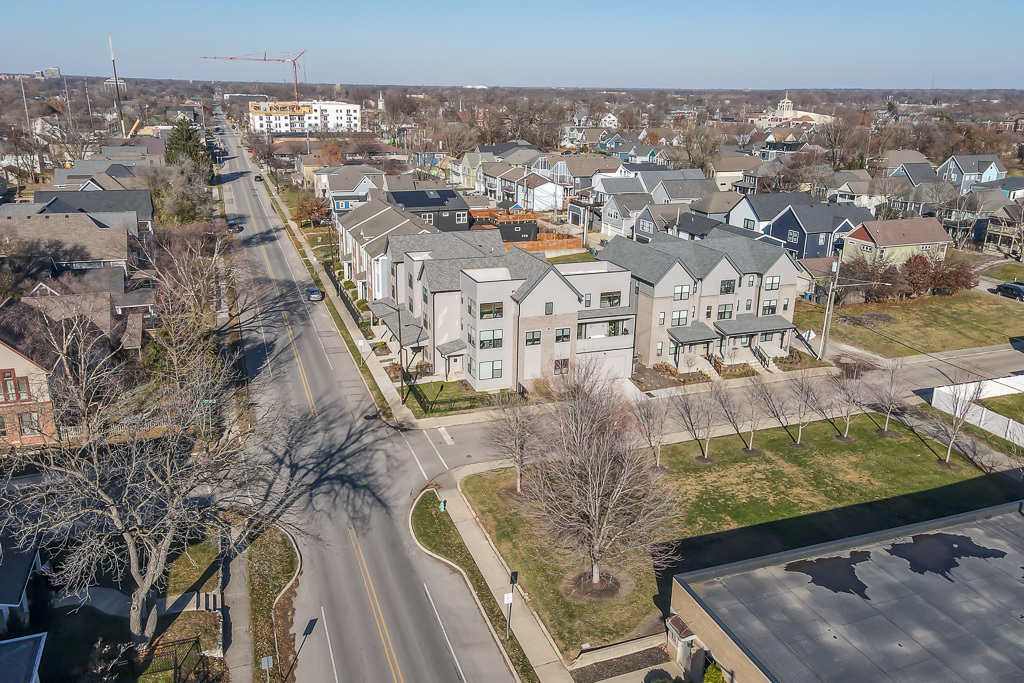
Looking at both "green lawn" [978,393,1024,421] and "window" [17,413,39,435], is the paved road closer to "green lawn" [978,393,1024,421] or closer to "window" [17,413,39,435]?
"window" [17,413,39,435]

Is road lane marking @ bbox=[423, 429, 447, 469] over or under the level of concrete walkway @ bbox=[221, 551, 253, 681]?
over

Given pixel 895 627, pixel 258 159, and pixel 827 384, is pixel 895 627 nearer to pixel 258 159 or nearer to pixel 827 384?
pixel 827 384

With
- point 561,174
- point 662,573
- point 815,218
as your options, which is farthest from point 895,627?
A: point 561,174

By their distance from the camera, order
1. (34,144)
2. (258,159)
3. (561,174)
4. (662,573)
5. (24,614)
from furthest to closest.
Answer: (258,159) < (34,144) < (561,174) < (662,573) < (24,614)

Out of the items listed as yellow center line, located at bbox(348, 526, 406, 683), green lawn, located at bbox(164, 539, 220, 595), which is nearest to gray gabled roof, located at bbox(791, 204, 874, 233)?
yellow center line, located at bbox(348, 526, 406, 683)

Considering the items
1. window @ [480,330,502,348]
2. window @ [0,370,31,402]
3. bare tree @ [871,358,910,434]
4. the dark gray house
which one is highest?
the dark gray house

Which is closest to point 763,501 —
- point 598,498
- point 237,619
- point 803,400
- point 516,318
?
point 598,498
